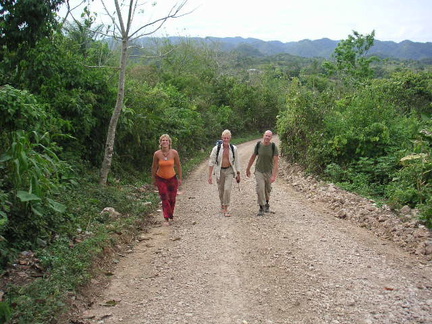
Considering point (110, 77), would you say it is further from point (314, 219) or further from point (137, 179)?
point (314, 219)

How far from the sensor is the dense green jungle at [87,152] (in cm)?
527

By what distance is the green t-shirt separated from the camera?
348 inches

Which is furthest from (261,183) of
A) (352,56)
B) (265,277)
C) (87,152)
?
(352,56)

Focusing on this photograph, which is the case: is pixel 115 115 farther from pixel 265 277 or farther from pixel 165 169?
pixel 265 277

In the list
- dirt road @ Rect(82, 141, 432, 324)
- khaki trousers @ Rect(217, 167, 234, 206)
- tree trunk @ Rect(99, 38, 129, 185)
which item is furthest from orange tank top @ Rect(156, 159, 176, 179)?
tree trunk @ Rect(99, 38, 129, 185)

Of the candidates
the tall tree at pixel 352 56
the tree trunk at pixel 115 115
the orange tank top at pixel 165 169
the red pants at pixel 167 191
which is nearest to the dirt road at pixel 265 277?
the red pants at pixel 167 191

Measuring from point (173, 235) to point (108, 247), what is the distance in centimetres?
147

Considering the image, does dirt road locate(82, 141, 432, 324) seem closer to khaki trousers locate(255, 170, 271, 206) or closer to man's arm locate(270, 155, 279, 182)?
khaki trousers locate(255, 170, 271, 206)

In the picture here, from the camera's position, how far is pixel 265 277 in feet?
17.7

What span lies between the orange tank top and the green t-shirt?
203 cm

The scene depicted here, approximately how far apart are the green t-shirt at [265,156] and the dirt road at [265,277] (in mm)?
1157

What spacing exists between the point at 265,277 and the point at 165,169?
3.59 metres

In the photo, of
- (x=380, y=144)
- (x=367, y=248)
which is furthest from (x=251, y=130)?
(x=367, y=248)

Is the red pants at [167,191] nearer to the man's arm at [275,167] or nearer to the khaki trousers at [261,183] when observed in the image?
the khaki trousers at [261,183]
